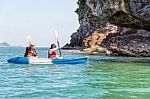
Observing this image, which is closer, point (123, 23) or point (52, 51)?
point (52, 51)

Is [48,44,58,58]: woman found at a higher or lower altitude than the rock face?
lower

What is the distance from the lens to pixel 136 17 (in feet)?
147

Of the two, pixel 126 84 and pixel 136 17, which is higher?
pixel 136 17

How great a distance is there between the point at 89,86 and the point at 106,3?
2671cm

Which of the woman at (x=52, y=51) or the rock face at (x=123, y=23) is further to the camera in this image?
the rock face at (x=123, y=23)

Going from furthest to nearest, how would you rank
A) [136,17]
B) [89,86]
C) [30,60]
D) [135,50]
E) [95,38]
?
[95,38] → [135,50] → [136,17] → [30,60] → [89,86]

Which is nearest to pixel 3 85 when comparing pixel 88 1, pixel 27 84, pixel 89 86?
pixel 27 84

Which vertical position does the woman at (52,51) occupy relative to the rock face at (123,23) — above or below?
below

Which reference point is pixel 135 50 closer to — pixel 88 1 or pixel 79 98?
pixel 88 1

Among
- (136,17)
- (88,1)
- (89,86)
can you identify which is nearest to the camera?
(89,86)

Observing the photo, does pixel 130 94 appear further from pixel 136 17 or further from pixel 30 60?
pixel 136 17

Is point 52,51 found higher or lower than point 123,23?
lower

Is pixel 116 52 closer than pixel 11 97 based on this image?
No

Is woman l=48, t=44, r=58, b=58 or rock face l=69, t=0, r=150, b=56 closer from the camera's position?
woman l=48, t=44, r=58, b=58
